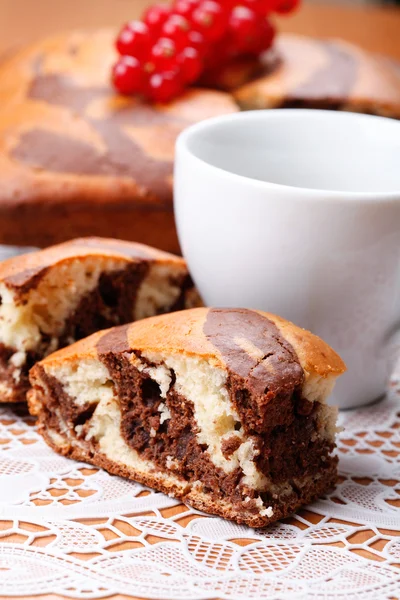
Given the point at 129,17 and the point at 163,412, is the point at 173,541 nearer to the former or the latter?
the point at 163,412

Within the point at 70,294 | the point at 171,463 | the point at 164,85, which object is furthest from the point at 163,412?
the point at 164,85

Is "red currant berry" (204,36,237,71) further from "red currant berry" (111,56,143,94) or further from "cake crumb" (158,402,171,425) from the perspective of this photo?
"cake crumb" (158,402,171,425)

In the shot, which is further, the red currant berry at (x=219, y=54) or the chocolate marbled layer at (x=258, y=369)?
the red currant berry at (x=219, y=54)

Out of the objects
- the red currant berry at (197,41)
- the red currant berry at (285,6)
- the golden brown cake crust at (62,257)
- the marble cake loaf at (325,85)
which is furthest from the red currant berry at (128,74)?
the golden brown cake crust at (62,257)

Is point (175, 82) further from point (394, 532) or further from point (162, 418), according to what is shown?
point (394, 532)

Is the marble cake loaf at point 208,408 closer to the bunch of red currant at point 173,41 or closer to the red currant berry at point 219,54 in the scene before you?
the bunch of red currant at point 173,41

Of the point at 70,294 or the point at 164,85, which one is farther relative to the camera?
the point at 164,85

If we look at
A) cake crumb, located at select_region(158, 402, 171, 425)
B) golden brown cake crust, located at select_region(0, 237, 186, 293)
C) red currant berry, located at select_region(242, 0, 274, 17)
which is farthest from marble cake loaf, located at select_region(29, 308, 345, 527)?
red currant berry, located at select_region(242, 0, 274, 17)

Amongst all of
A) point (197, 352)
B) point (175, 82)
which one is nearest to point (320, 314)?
point (197, 352)
